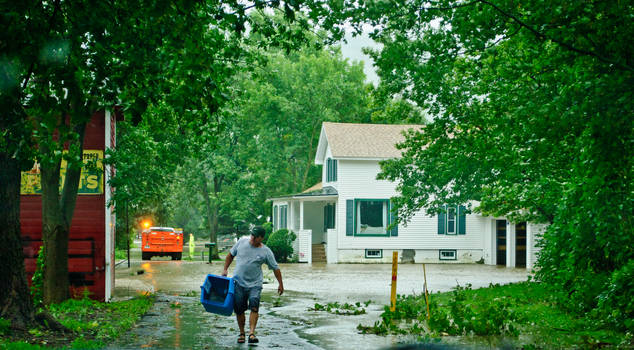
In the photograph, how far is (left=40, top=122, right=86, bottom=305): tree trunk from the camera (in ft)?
46.2

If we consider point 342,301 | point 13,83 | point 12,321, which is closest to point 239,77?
point 342,301

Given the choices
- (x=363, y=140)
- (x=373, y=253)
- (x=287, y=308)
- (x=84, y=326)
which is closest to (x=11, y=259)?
(x=84, y=326)

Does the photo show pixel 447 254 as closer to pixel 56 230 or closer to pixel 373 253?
pixel 373 253

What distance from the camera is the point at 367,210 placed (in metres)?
37.6

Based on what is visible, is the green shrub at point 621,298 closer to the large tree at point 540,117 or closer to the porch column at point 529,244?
the large tree at point 540,117

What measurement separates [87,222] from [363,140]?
24.6 metres

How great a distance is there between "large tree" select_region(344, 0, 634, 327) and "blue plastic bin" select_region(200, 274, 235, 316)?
510cm

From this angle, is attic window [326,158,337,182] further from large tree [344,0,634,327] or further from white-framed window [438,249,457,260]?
large tree [344,0,634,327]

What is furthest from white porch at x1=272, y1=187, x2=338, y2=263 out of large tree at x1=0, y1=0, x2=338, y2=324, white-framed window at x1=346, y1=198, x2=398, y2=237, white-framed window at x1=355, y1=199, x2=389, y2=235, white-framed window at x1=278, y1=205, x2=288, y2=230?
large tree at x1=0, y1=0, x2=338, y2=324

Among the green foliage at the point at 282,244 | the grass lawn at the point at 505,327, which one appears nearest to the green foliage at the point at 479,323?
the grass lawn at the point at 505,327

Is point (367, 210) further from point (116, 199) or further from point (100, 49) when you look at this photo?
point (100, 49)

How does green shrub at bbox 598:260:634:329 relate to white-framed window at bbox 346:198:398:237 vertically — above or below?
below

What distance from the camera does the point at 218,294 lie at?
449 inches

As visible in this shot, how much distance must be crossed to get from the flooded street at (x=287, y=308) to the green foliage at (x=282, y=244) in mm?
6622
